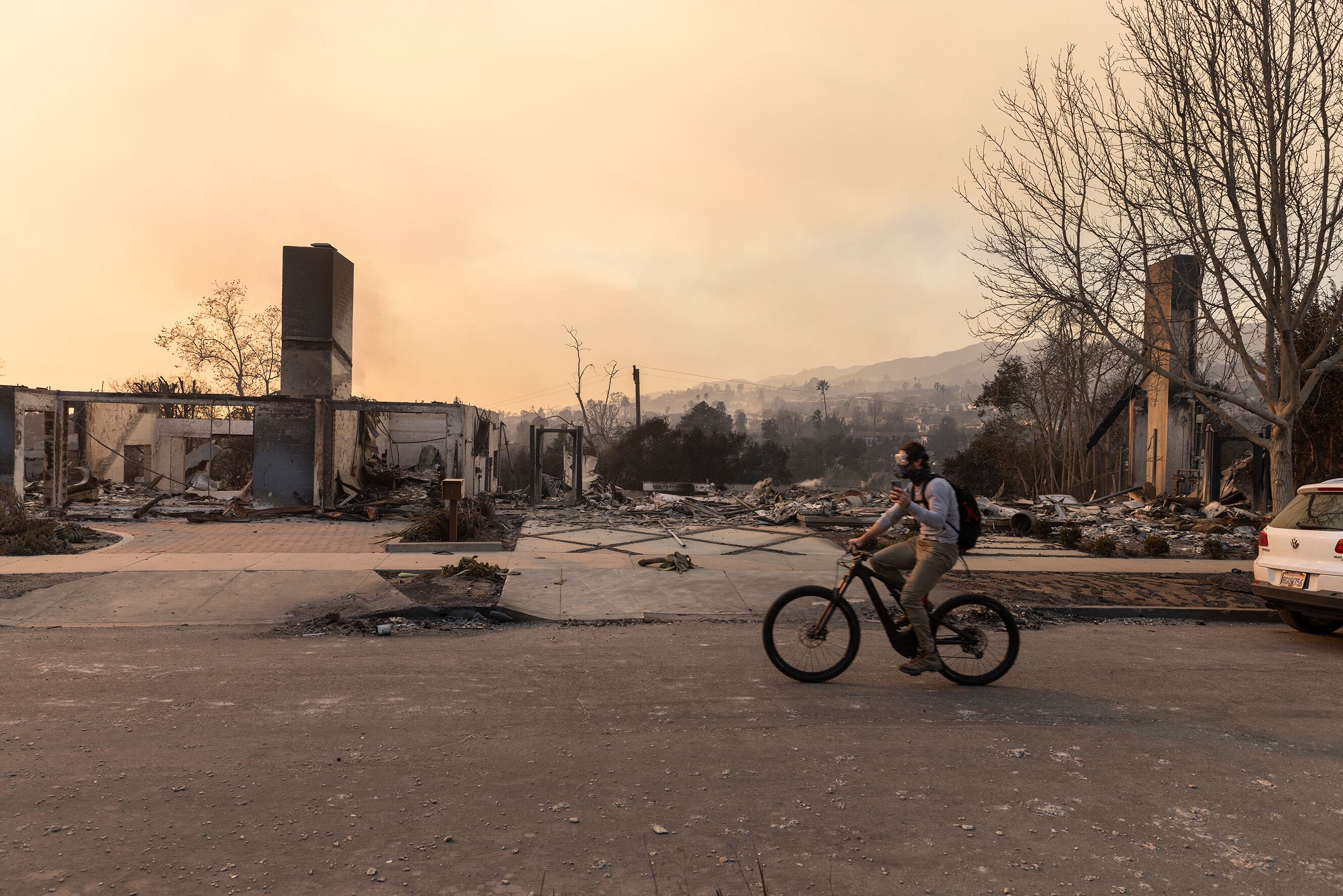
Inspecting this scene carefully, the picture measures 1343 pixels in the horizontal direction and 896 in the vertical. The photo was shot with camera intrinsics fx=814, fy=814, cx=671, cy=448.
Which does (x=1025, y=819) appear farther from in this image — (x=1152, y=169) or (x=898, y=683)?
(x=1152, y=169)

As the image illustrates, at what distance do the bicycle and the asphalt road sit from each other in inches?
8.5

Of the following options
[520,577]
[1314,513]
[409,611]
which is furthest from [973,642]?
[520,577]

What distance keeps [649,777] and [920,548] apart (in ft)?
9.74

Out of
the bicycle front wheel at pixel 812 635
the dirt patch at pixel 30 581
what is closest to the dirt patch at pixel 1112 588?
the bicycle front wheel at pixel 812 635

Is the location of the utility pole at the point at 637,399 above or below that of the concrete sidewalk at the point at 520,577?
above

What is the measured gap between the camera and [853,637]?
6.26 m

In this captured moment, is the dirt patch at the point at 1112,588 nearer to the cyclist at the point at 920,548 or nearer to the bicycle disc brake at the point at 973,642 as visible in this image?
the bicycle disc brake at the point at 973,642

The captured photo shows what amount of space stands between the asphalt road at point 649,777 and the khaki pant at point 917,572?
1.59 ft

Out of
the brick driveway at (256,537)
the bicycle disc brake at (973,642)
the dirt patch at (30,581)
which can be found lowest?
the dirt patch at (30,581)

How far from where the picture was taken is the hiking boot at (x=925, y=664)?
6172 mm

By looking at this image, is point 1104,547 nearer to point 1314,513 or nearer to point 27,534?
point 1314,513

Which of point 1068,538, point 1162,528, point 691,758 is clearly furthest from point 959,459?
point 691,758

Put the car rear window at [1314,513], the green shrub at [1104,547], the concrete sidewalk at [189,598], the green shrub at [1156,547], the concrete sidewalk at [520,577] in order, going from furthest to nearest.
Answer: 1. the green shrub at [1156,547]
2. the green shrub at [1104,547]
3. the concrete sidewalk at [520,577]
4. the concrete sidewalk at [189,598]
5. the car rear window at [1314,513]

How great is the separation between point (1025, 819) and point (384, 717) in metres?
3.74
